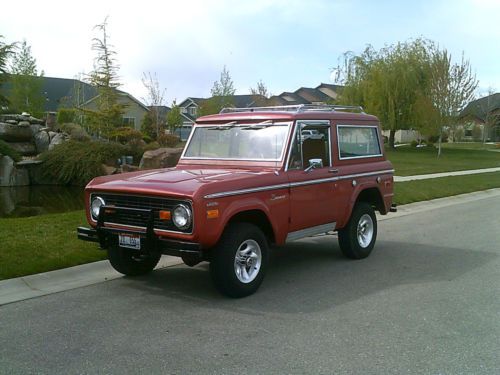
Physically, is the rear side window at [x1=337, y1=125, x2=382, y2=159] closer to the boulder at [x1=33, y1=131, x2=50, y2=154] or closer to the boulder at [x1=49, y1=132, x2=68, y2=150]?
the boulder at [x1=49, y1=132, x2=68, y2=150]

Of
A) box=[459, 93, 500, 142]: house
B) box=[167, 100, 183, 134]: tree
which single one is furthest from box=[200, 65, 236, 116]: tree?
box=[459, 93, 500, 142]: house

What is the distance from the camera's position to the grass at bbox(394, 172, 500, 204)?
51.1 ft

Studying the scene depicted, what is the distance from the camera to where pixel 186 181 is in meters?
5.74

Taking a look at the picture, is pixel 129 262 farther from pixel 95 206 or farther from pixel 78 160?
pixel 78 160

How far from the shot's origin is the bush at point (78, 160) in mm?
22984

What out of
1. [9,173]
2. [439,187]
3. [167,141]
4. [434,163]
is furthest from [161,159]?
[434,163]

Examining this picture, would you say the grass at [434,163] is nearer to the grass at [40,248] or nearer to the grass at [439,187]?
the grass at [439,187]

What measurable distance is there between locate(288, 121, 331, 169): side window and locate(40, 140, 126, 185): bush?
17091mm

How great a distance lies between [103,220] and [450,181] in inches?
652

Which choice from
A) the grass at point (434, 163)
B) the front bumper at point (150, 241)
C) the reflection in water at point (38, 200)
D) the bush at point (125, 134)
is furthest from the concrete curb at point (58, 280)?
the bush at point (125, 134)

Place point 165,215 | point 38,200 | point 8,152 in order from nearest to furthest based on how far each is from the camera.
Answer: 1. point 165,215
2. point 38,200
3. point 8,152

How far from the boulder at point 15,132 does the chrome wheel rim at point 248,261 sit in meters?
23.8

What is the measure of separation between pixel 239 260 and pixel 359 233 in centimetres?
277

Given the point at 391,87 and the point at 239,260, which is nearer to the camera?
the point at 239,260
